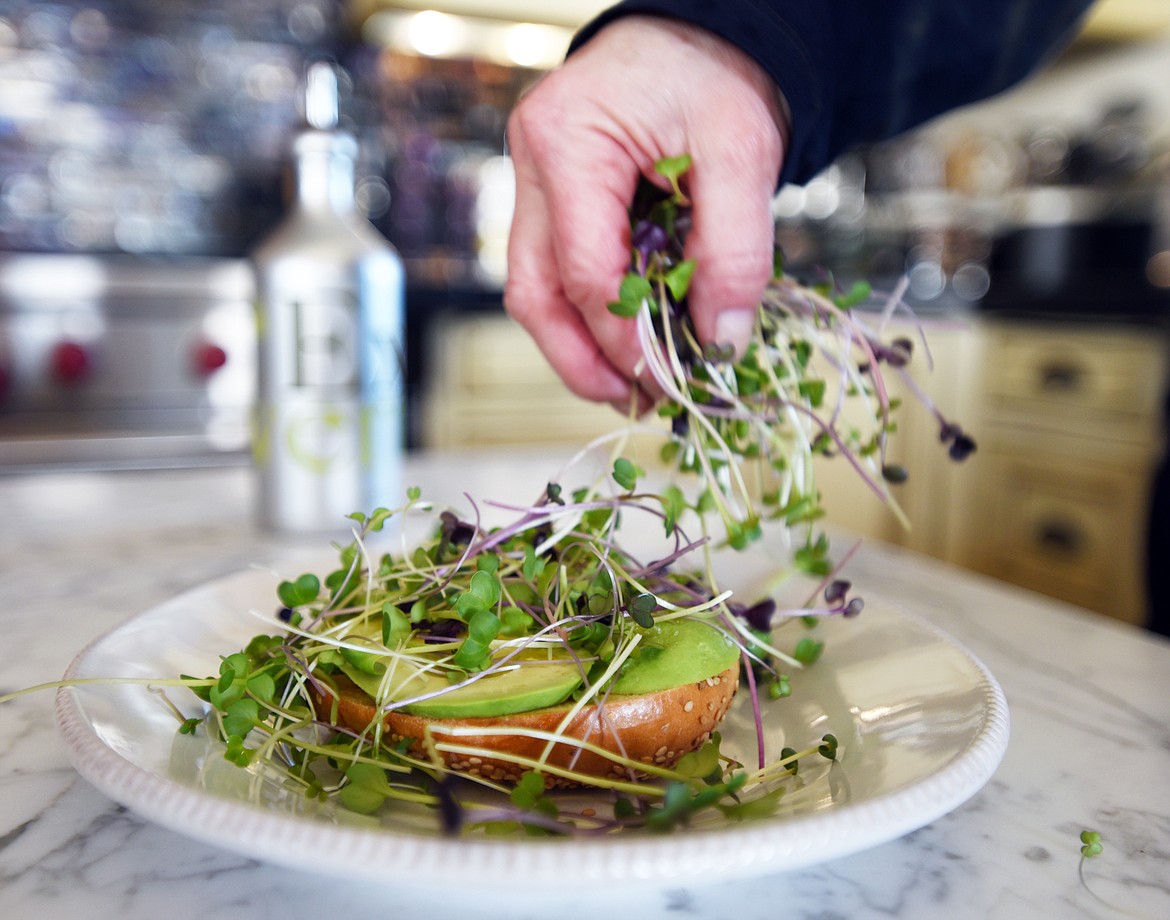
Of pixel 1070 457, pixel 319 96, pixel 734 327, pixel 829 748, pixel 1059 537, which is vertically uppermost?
pixel 319 96

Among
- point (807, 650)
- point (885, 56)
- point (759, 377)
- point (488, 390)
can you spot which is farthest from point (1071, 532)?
point (807, 650)

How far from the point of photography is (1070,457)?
8.47 feet

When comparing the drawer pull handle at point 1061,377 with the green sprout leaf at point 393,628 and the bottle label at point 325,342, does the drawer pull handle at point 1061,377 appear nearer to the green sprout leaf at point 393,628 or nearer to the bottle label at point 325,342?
the bottle label at point 325,342

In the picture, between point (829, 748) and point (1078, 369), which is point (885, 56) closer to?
point (829, 748)

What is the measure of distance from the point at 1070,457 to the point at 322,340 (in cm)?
228

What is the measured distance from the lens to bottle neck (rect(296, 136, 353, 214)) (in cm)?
97

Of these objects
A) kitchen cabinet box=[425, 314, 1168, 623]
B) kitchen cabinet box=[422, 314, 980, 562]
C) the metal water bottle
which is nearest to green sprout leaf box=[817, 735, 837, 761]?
the metal water bottle

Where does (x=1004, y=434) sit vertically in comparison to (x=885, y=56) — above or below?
below

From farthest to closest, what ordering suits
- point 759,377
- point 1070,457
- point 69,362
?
point 1070,457 → point 69,362 → point 759,377

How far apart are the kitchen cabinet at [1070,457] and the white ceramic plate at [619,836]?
202 cm

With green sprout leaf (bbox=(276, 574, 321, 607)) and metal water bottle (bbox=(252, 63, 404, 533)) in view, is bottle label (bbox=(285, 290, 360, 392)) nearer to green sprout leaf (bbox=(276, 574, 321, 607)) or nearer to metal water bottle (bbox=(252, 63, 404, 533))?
metal water bottle (bbox=(252, 63, 404, 533))

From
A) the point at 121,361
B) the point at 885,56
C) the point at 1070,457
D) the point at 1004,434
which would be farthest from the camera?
the point at 1004,434

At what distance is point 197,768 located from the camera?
1.43ft

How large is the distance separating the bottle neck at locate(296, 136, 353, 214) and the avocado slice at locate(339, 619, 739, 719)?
2.08 feet
